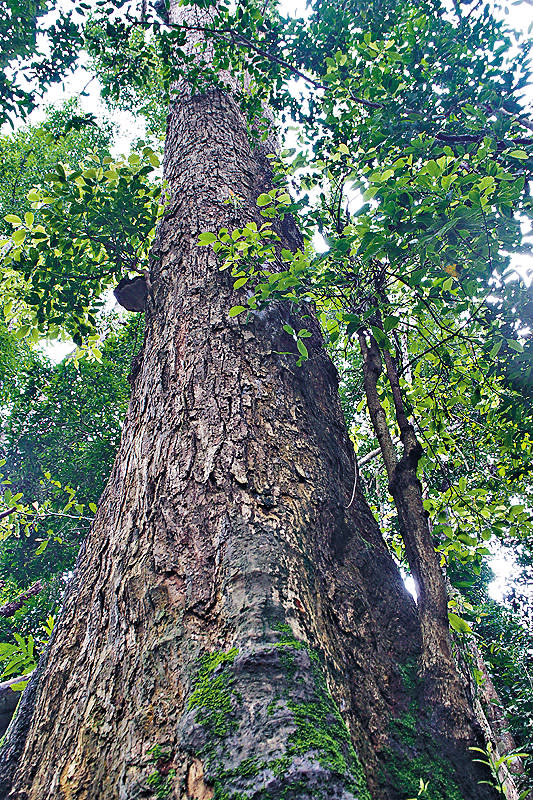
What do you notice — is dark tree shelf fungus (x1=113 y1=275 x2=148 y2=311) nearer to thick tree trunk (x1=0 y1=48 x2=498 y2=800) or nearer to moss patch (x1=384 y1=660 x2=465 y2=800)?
thick tree trunk (x1=0 y1=48 x2=498 y2=800)

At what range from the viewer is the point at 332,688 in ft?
3.57

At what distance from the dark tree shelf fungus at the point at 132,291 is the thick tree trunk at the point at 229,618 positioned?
1.60 feet

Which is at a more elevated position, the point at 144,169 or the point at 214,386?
the point at 144,169

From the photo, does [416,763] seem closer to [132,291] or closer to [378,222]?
[378,222]

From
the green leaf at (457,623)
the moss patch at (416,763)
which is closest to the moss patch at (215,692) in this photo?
the moss patch at (416,763)

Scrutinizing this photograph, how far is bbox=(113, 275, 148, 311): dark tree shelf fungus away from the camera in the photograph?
2.32m

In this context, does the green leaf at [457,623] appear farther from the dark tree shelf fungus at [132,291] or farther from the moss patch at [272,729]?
the dark tree shelf fungus at [132,291]

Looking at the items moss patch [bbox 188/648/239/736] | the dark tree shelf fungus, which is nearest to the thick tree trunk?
moss patch [bbox 188/648/239/736]

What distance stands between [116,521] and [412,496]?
1.00 metres

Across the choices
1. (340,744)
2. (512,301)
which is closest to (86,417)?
(512,301)

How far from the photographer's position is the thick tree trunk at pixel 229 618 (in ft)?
2.89

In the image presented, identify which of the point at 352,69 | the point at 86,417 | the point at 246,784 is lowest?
the point at 246,784

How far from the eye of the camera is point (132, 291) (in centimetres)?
235

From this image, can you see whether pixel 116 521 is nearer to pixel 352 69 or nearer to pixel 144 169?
pixel 144 169
